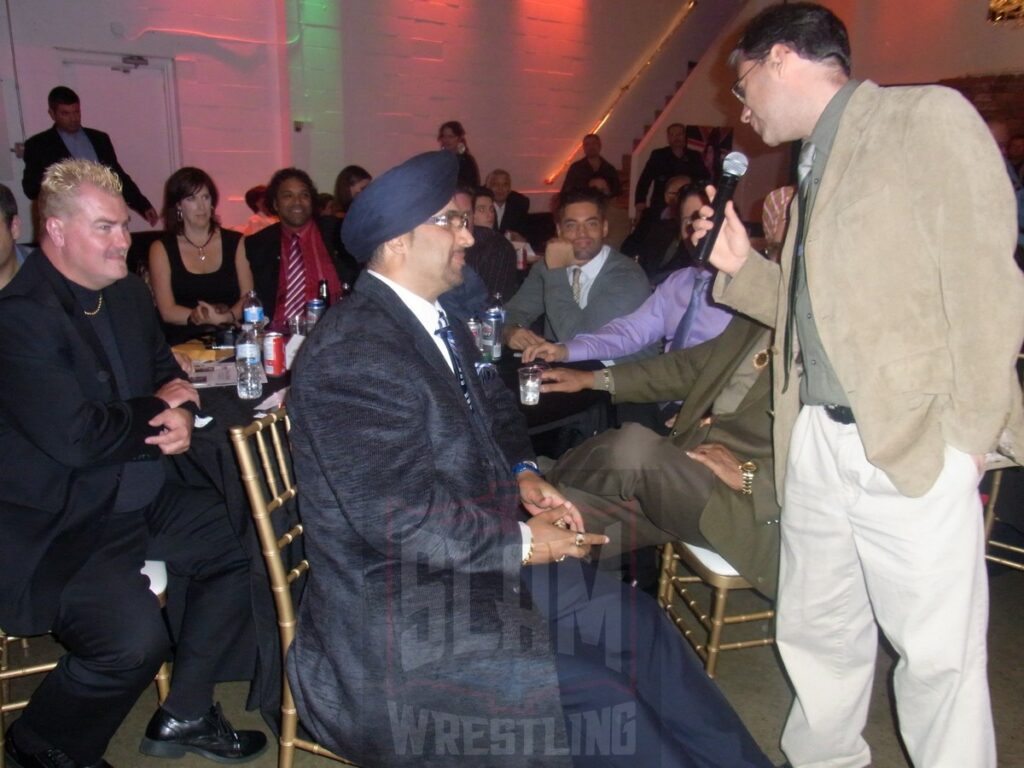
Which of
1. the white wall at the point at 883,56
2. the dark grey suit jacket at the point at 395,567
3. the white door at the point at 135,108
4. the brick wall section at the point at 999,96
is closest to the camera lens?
the dark grey suit jacket at the point at 395,567

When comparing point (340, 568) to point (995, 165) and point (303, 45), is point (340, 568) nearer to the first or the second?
point (995, 165)

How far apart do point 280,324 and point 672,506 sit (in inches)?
82.6

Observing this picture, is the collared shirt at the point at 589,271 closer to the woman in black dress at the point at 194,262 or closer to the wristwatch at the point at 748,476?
the wristwatch at the point at 748,476

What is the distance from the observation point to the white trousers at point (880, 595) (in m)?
1.51

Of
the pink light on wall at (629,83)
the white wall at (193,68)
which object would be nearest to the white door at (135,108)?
the white wall at (193,68)

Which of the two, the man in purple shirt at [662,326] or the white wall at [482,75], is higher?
the white wall at [482,75]

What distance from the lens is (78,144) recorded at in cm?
610

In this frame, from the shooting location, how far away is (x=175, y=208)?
3508 mm

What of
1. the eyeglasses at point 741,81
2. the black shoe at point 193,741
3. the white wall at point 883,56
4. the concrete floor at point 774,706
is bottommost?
the concrete floor at point 774,706

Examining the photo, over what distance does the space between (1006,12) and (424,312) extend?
8.72 metres

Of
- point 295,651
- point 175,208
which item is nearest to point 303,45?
point 175,208

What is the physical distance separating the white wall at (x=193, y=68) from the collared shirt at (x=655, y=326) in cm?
588

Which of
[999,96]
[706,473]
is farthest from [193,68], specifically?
[999,96]

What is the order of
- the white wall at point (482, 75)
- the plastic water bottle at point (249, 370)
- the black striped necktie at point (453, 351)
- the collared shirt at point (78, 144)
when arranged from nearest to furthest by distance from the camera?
the black striped necktie at point (453, 351)
the plastic water bottle at point (249, 370)
the collared shirt at point (78, 144)
the white wall at point (482, 75)
